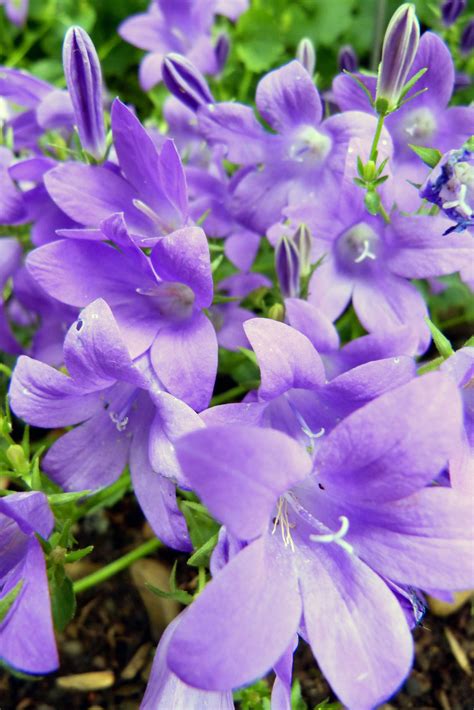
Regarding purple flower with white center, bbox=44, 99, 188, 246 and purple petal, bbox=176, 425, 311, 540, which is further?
purple flower with white center, bbox=44, 99, 188, 246

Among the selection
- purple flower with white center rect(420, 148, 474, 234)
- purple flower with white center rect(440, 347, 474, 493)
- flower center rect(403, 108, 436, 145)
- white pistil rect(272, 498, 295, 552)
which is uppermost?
purple flower with white center rect(420, 148, 474, 234)

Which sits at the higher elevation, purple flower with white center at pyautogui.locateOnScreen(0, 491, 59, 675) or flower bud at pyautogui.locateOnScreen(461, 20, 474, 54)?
flower bud at pyautogui.locateOnScreen(461, 20, 474, 54)

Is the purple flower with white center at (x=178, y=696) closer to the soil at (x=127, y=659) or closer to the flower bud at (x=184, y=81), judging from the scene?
the soil at (x=127, y=659)

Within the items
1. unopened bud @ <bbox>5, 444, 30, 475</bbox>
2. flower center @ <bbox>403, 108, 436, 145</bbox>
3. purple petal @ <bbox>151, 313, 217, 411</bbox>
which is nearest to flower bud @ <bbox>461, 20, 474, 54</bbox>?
flower center @ <bbox>403, 108, 436, 145</bbox>

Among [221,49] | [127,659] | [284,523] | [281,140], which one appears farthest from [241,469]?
[221,49]

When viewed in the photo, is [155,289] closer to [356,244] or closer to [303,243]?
[303,243]

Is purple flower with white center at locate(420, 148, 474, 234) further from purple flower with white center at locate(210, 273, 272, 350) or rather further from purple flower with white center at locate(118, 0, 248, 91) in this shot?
purple flower with white center at locate(118, 0, 248, 91)

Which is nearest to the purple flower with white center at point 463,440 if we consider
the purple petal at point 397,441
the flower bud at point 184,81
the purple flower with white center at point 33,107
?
the purple petal at point 397,441

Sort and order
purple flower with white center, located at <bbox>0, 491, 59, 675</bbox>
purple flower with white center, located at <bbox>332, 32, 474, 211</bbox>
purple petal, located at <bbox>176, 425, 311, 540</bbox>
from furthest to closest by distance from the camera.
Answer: purple flower with white center, located at <bbox>332, 32, 474, 211</bbox>, purple flower with white center, located at <bbox>0, 491, 59, 675</bbox>, purple petal, located at <bbox>176, 425, 311, 540</bbox>
